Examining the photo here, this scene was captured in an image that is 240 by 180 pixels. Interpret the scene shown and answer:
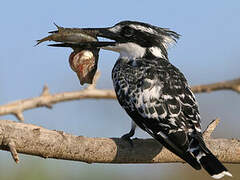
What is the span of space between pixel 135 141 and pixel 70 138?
2.34 ft

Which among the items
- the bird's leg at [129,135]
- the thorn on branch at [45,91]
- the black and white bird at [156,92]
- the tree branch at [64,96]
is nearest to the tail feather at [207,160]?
the black and white bird at [156,92]

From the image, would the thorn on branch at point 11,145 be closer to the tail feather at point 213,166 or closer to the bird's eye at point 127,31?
the tail feather at point 213,166

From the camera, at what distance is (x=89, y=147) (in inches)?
196

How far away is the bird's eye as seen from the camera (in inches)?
260

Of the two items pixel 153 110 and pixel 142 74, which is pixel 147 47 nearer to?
pixel 142 74

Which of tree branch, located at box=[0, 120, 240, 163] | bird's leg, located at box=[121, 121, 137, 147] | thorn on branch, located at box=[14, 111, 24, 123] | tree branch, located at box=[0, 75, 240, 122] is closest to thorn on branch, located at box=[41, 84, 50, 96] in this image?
tree branch, located at box=[0, 75, 240, 122]

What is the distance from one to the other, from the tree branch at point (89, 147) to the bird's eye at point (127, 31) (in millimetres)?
1571

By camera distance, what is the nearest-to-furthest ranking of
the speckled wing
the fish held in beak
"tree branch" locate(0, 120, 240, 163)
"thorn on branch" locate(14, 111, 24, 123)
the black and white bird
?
1. "tree branch" locate(0, 120, 240, 163)
2. the black and white bird
3. the speckled wing
4. the fish held in beak
5. "thorn on branch" locate(14, 111, 24, 123)

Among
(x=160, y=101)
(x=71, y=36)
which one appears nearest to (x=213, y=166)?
(x=160, y=101)

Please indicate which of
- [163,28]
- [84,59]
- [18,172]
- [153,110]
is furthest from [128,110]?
[18,172]

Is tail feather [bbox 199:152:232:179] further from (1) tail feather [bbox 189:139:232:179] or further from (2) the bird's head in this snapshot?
(2) the bird's head

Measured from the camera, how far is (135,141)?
5363 mm

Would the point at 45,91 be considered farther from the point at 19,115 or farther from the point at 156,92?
the point at 156,92

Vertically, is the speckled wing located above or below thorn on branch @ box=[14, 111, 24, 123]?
above
